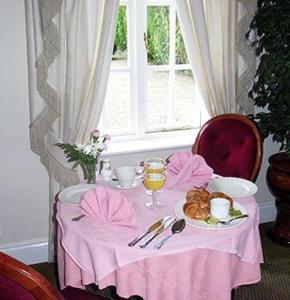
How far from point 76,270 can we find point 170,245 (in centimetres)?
47

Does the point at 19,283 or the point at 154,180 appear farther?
the point at 154,180

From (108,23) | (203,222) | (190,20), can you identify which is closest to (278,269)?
(203,222)

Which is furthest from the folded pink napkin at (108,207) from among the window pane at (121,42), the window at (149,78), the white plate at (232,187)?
the window pane at (121,42)

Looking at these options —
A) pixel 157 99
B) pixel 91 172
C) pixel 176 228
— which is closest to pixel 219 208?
pixel 176 228

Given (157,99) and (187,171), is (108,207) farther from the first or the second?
(157,99)

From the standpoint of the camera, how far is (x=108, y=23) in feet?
8.43

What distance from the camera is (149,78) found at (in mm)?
3088

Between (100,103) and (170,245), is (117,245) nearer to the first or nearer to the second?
(170,245)

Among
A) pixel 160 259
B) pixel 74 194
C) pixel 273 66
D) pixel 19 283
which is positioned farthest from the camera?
pixel 273 66

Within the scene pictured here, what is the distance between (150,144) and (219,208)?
142 cm

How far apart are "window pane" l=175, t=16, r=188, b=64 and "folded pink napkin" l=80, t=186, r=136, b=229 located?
169 centimetres

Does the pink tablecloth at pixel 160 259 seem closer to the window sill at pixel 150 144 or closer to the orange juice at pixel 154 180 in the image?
the orange juice at pixel 154 180

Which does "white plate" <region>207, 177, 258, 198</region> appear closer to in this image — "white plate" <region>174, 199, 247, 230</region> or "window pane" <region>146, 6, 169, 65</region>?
"white plate" <region>174, 199, 247, 230</region>

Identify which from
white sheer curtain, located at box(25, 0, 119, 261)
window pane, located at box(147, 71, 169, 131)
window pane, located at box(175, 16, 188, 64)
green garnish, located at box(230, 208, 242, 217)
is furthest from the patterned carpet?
window pane, located at box(175, 16, 188, 64)
